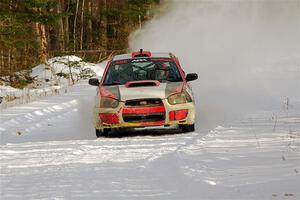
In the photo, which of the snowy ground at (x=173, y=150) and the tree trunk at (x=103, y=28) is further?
the tree trunk at (x=103, y=28)

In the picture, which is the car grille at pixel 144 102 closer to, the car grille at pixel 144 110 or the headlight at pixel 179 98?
the car grille at pixel 144 110

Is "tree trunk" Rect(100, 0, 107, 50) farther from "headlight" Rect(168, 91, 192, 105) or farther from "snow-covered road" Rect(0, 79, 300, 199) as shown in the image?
"headlight" Rect(168, 91, 192, 105)

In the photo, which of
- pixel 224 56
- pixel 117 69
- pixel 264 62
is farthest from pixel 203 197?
pixel 224 56

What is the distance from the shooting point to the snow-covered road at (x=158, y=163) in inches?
227

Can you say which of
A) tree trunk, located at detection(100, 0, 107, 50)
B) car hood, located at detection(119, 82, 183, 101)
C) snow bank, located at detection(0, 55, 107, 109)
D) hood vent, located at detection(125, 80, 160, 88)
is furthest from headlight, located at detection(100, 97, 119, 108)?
tree trunk, located at detection(100, 0, 107, 50)

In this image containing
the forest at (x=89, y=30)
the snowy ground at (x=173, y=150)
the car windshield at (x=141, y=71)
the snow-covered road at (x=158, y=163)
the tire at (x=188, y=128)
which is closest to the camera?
the snow-covered road at (x=158, y=163)

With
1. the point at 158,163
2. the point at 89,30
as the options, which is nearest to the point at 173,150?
the point at 158,163

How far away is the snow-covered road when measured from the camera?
577cm

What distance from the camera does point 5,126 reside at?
39.0 ft

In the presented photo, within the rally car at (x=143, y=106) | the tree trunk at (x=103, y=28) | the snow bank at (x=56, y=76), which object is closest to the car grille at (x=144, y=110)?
the rally car at (x=143, y=106)

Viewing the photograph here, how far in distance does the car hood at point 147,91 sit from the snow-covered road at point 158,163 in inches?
27.5

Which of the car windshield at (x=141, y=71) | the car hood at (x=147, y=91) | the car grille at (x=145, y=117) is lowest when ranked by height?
the car grille at (x=145, y=117)

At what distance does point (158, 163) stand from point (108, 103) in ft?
10.8

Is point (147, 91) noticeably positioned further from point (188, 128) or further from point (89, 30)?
point (89, 30)
